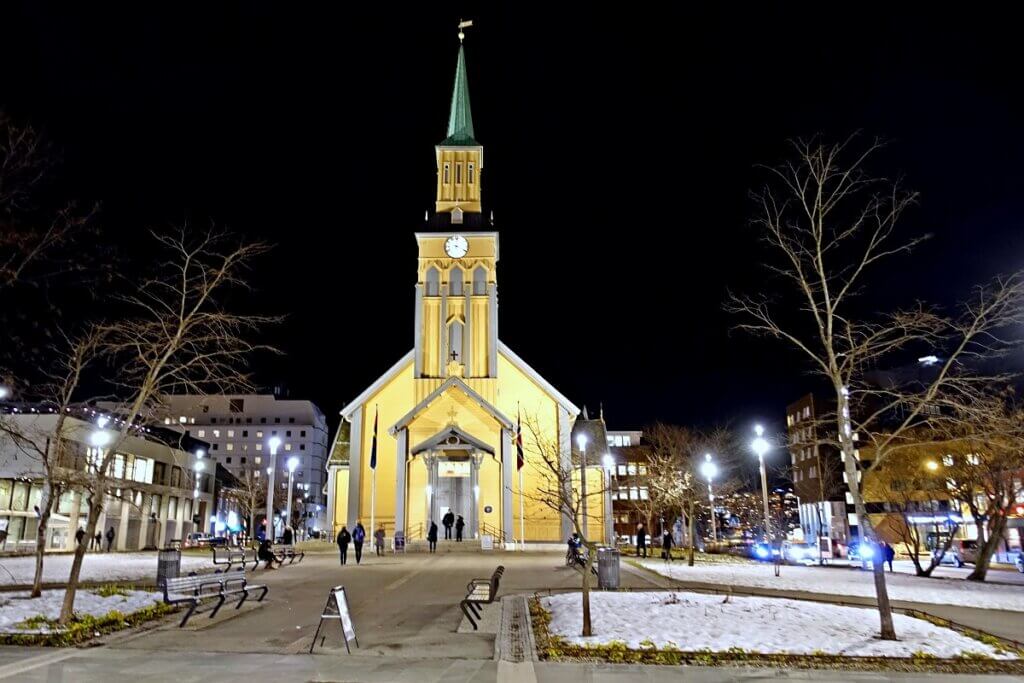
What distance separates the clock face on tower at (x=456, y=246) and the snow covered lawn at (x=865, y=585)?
88.6ft

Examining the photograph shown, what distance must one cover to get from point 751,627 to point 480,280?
3751 cm

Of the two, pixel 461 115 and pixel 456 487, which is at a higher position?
pixel 461 115

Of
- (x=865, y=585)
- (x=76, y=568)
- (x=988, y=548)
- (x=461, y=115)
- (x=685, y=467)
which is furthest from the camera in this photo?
→ (x=461, y=115)

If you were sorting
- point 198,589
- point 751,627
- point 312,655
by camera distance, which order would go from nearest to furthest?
point 312,655 < point 751,627 < point 198,589

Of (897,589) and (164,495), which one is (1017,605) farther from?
(164,495)

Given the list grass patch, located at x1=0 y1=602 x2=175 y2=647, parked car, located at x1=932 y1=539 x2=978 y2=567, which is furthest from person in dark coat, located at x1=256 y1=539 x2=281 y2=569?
parked car, located at x1=932 y1=539 x2=978 y2=567

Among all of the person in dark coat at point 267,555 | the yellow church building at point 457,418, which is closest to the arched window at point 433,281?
the yellow church building at point 457,418

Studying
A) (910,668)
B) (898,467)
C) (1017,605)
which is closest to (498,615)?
(910,668)

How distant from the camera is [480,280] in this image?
48375 millimetres

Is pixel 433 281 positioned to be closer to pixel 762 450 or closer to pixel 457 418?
pixel 457 418

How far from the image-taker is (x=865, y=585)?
862 inches

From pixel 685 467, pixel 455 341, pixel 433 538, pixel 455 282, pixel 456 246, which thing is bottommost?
pixel 433 538

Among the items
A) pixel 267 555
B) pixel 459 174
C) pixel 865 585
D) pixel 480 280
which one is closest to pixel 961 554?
pixel 865 585

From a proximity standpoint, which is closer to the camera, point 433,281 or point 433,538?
point 433,538
